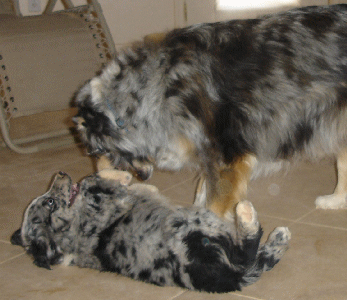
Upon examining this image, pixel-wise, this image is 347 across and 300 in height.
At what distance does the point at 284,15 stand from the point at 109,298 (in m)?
1.53

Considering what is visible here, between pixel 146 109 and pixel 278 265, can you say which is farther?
pixel 146 109

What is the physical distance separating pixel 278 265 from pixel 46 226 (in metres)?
0.94

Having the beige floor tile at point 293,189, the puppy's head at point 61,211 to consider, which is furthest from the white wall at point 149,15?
the puppy's head at point 61,211

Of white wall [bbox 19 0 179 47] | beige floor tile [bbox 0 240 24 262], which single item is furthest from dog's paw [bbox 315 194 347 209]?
white wall [bbox 19 0 179 47]

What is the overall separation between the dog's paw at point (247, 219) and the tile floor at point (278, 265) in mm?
239

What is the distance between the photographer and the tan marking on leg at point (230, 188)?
2.15m

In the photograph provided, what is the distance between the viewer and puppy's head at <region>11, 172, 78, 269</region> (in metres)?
1.90

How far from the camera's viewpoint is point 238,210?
1.78 m

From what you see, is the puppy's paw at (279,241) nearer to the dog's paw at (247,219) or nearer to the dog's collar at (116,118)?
the dog's paw at (247,219)

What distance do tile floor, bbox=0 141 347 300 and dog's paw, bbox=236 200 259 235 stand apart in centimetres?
24

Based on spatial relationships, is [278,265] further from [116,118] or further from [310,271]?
[116,118]

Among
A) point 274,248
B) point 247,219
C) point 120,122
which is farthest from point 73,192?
point 274,248

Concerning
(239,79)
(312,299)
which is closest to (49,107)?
(239,79)

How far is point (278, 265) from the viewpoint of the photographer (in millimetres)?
1972
